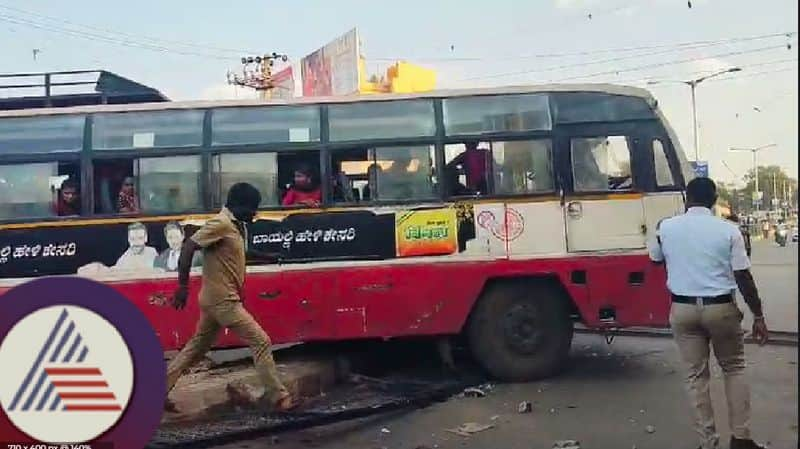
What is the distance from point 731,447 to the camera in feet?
16.5

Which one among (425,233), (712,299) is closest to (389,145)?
(425,233)

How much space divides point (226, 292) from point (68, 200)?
2.45 metres

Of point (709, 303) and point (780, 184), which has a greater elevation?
point (780, 184)

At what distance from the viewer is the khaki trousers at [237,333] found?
20.1ft

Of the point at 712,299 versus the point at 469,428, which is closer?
the point at 712,299

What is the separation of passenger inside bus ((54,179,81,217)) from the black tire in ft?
12.3

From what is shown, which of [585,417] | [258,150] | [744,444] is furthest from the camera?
[258,150]

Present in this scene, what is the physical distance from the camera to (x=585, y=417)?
638cm

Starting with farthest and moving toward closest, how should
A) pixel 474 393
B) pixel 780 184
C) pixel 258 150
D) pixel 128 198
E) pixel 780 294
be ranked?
pixel 780 294 < pixel 258 150 < pixel 128 198 < pixel 474 393 < pixel 780 184

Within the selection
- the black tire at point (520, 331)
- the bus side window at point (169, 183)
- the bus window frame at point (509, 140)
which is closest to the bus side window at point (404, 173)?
the bus window frame at point (509, 140)

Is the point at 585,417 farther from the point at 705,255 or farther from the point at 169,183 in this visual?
the point at 169,183

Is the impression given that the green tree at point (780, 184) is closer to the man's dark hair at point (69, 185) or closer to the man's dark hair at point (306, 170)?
the man's dark hair at point (306, 170)

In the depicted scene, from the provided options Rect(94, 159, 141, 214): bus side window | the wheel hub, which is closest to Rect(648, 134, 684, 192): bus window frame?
the wheel hub

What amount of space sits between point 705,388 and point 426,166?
357cm
